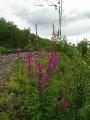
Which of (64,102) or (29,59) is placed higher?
(29,59)

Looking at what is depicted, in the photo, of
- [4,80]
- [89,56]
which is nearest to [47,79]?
[89,56]

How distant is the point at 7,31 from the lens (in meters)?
27.2

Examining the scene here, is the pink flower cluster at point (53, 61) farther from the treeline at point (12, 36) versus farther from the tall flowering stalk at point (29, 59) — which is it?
the treeline at point (12, 36)

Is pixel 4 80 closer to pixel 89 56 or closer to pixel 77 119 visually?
pixel 89 56

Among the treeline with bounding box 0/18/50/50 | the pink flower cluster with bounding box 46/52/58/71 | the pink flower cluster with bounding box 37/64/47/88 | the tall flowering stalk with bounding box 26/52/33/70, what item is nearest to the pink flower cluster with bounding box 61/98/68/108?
the pink flower cluster with bounding box 37/64/47/88

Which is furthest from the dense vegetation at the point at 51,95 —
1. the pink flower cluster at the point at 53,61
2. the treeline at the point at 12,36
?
the treeline at the point at 12,36

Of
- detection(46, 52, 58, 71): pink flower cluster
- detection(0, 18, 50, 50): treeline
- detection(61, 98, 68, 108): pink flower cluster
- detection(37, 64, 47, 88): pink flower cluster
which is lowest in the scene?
detection(61, 98, 68, 108): pink flower cluster

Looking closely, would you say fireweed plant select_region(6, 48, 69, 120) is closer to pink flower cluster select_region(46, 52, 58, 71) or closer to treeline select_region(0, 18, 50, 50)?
pink flower cluster select_region(46, 52, 58, 71)

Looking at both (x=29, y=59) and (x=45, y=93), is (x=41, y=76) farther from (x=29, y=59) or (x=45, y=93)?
(x=29, y=59)

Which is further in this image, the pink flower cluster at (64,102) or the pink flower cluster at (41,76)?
the pink flower cluster at (64,102)

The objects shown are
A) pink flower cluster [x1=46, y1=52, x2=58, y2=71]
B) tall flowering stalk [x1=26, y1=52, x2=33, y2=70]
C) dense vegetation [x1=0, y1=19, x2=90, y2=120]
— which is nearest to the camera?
pink flower cluster [x1=46, y1=52, x2=58, y2=71]

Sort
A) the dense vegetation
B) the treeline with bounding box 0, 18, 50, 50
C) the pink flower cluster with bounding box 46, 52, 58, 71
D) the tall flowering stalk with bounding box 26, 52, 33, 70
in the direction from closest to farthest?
the pink flower cluster with bounding box 46, 52, 58, 71, the dense vegetation, the tall flowering stalk with bounding box 26, 52, 33, 70, the treeline with bounding box 0, 18, 50, 50

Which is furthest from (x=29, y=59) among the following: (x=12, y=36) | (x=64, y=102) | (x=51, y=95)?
(x=12, y=36)

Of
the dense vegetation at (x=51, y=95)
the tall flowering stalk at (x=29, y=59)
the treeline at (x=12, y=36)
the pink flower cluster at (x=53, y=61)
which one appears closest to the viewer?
the pink flower cluster at (x=53, y=61)
